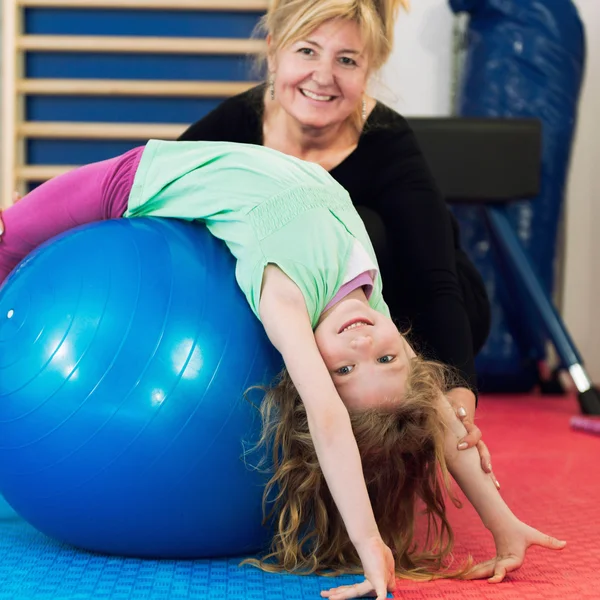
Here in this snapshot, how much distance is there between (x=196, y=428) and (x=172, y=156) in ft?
1.74

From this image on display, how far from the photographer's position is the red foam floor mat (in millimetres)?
1326

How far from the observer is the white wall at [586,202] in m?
3.74

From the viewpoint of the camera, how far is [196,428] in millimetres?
1304

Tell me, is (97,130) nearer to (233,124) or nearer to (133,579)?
(233,124)

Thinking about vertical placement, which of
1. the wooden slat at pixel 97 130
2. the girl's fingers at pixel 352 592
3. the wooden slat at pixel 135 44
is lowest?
the girl's fingers at pixel 352 592

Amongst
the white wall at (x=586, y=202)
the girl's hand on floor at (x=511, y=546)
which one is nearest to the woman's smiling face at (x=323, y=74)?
the girl's hand on floor at (x=511, y=546)

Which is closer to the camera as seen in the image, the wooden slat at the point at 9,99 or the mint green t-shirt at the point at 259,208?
the mint green t-shirt at the point at 259,208

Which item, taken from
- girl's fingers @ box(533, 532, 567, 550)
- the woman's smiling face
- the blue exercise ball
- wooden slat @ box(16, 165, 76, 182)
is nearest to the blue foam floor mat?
the blue exercise ball

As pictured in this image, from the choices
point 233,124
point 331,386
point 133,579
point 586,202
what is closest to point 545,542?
point 331,386

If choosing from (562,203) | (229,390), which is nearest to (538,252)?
(562,203)

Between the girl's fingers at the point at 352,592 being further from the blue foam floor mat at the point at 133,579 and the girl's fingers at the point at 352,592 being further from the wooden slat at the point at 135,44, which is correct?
the wooden slat at the point at 135,44

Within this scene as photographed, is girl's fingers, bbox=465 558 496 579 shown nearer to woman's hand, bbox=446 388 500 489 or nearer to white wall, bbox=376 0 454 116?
woman's hand, bbox=446 388 500 489

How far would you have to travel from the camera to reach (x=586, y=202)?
12.3ft

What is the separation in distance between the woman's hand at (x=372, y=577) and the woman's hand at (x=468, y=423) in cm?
26
